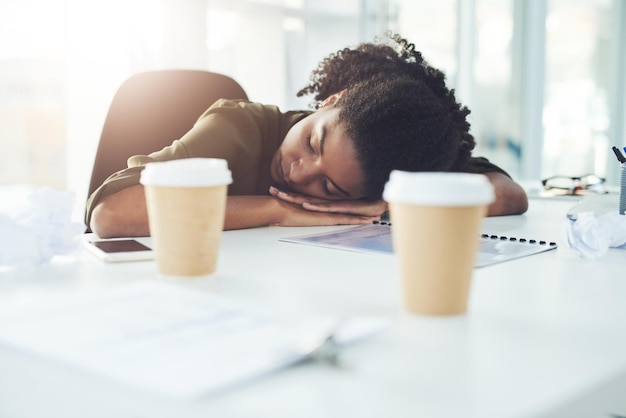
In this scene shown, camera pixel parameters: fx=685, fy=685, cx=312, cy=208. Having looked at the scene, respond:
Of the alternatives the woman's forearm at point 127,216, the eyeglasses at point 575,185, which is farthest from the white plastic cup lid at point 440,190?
the eyeglasses at point 575,185

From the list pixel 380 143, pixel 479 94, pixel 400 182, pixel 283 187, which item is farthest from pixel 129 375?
pixel 479 94

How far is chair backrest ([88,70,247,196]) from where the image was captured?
153 cm

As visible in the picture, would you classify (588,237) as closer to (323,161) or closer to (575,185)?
(323,161)

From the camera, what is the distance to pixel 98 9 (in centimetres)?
211

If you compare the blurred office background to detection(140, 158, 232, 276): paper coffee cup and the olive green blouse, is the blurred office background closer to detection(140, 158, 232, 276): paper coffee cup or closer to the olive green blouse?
the olive green blouse

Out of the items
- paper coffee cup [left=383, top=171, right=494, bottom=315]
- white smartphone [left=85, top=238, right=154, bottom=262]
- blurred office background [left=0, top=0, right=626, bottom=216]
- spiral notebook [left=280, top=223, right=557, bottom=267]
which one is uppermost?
blurred office background [left=0, top=0, right=626, bottom=216]

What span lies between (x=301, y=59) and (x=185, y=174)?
2.21 metres

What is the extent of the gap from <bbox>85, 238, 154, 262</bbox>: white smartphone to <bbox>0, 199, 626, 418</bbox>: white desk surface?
0.07 feet

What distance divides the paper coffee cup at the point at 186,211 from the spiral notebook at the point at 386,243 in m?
0.26

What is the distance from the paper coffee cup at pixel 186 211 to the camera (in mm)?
664

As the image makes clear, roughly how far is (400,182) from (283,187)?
3.02 ft

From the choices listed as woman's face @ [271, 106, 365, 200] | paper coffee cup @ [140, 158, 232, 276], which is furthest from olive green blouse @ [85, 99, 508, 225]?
paper coffee cup @ [140, 158, 232, 276]

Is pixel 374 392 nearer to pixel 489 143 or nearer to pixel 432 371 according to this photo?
pixel 432 371

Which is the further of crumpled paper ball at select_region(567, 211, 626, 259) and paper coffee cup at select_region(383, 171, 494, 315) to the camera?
crumpled paper ball at select_region(567, 211, 626, 259)
